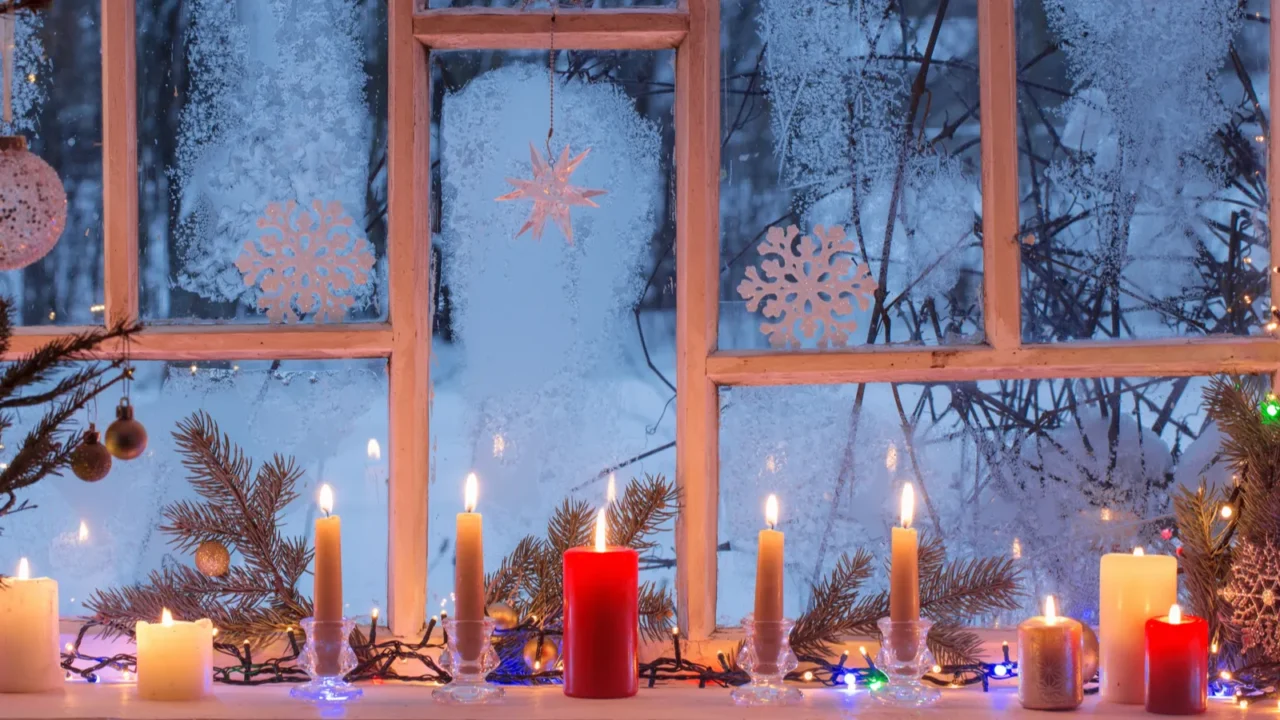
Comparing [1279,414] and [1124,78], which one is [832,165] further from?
[1279,414]

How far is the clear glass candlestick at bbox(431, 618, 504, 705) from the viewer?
1.32m

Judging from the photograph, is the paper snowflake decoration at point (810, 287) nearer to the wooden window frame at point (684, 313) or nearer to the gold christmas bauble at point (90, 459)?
the wooden window frame at point (684, 313)

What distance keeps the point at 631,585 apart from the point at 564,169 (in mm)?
622

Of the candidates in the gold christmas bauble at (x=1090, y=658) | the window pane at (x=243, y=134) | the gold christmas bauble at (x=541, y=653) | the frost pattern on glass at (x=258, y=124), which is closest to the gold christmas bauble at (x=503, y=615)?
the gold christmas bauble at (x=541, y=653)

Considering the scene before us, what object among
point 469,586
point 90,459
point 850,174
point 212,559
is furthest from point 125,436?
point 850,174

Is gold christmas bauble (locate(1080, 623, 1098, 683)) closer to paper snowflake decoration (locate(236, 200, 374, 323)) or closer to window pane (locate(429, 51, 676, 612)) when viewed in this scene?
window pane (locate(429, 51, 676, 612))

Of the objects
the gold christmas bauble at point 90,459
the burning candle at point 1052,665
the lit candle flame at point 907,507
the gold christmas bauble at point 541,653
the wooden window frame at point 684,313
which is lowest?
the gold christmas bauble at point 541,653

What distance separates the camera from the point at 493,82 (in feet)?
5.60

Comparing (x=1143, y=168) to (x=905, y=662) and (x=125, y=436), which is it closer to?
(x=905, y=662)

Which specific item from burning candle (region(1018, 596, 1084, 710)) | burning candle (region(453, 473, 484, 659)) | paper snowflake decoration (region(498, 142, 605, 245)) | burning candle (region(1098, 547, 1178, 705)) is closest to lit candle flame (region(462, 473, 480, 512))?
burning candle (region(453, 473, 484, 659))

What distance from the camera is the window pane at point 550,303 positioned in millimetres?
1700

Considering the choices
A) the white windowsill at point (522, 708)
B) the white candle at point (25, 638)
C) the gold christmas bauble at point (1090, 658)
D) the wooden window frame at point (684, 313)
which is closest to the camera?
the white windowsill at point (522, 708)

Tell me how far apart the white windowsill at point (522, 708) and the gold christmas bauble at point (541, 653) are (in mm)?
122

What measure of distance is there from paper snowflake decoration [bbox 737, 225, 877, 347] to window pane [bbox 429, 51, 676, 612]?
0.13 meters
